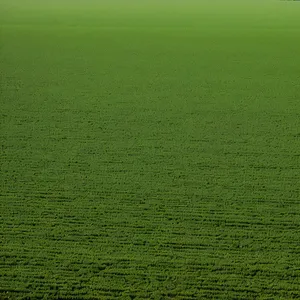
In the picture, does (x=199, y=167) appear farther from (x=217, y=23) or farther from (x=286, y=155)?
(x=217, y=23)

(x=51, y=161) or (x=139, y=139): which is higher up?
(x=139, y=139)

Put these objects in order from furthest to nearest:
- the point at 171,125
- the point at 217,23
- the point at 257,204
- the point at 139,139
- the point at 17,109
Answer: the point at 217,23 < the point at 17,109 < the point at 171,125 < the point at 139,139 < the point at 257,204

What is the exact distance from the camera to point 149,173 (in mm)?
5605

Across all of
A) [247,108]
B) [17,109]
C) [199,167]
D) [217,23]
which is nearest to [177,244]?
[199,167]

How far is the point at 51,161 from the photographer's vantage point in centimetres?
586

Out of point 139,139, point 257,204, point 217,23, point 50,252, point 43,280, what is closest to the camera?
point 43,280

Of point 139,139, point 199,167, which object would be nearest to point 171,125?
point 139,139

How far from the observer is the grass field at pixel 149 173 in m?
4.11

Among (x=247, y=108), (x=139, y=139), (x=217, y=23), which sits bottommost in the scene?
(x=139, y=139)

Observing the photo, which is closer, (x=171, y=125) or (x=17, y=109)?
(x=171, y=125)

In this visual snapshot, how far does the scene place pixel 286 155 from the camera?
597cm

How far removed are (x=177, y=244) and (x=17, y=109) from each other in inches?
165

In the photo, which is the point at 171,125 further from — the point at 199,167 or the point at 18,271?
the point at 18,271

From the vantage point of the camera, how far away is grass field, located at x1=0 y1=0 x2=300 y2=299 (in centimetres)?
411
